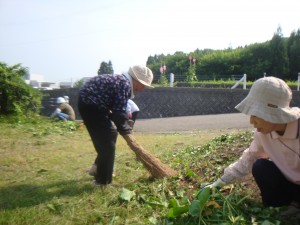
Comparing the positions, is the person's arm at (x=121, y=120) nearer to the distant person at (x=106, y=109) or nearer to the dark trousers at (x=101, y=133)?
the distant person at (x=106, y=109)

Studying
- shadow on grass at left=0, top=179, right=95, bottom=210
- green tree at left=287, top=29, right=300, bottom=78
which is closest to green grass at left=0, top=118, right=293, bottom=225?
shadow on grass at left=0, top=179, right=95, bottom=210

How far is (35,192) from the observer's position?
11.9 feet

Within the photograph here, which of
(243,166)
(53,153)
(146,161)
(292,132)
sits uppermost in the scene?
(292,132)

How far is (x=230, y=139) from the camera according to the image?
5184mm

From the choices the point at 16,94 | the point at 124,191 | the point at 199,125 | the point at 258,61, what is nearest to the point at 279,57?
the point at 258,61

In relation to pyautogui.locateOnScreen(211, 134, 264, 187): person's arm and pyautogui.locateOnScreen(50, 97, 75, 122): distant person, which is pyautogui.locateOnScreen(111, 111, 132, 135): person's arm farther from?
pyautogui.locateOnScreen(50, 97, 75, 122): distant person

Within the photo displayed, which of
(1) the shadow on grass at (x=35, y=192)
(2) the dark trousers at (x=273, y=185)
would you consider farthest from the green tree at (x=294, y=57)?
(2) the dark trousers at (x=273, y=185)

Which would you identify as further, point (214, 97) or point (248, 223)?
point (214, 97)

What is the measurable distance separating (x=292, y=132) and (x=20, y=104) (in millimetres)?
9028

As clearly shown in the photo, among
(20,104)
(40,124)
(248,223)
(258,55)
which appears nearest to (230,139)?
(248,223)

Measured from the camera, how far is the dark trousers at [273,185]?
250cm

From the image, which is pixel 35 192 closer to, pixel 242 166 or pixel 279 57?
pixel 242 166

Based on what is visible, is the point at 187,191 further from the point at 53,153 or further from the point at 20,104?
the point at 20,104

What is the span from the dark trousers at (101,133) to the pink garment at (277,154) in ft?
4.53
